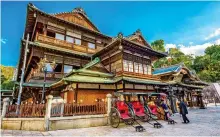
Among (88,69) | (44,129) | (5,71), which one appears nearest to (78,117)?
(44,129)

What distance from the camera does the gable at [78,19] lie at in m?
19.1

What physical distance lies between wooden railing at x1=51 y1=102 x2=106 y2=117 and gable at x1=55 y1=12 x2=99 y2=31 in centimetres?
1289

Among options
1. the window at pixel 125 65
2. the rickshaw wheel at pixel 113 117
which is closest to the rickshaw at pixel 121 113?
the rickshaw wheel at pixel 113 117

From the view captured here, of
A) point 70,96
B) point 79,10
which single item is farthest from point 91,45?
point 70,96

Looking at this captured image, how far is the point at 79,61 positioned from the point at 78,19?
6420 mm

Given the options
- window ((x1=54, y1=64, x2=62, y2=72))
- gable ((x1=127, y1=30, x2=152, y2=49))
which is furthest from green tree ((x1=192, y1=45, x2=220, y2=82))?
window ((x1=54, y1=64, x2=62, y2=72))

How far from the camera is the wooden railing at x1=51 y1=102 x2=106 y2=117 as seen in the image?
29.4 feet

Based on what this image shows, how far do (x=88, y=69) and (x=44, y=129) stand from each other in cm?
730

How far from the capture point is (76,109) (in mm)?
9617

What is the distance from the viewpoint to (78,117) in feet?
30.3

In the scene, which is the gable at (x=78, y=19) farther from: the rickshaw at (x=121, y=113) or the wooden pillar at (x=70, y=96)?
the rickshaw at (x=121, y=113)

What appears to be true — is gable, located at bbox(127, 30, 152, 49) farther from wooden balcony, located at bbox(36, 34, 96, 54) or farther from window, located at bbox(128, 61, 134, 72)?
wooden balcony, located at bbox(36, 34, 96, 54)

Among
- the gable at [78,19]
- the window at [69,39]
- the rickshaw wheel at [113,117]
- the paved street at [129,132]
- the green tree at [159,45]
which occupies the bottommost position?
the paved street at [129,132]

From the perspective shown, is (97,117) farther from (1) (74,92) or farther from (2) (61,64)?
(2) (61,64)
